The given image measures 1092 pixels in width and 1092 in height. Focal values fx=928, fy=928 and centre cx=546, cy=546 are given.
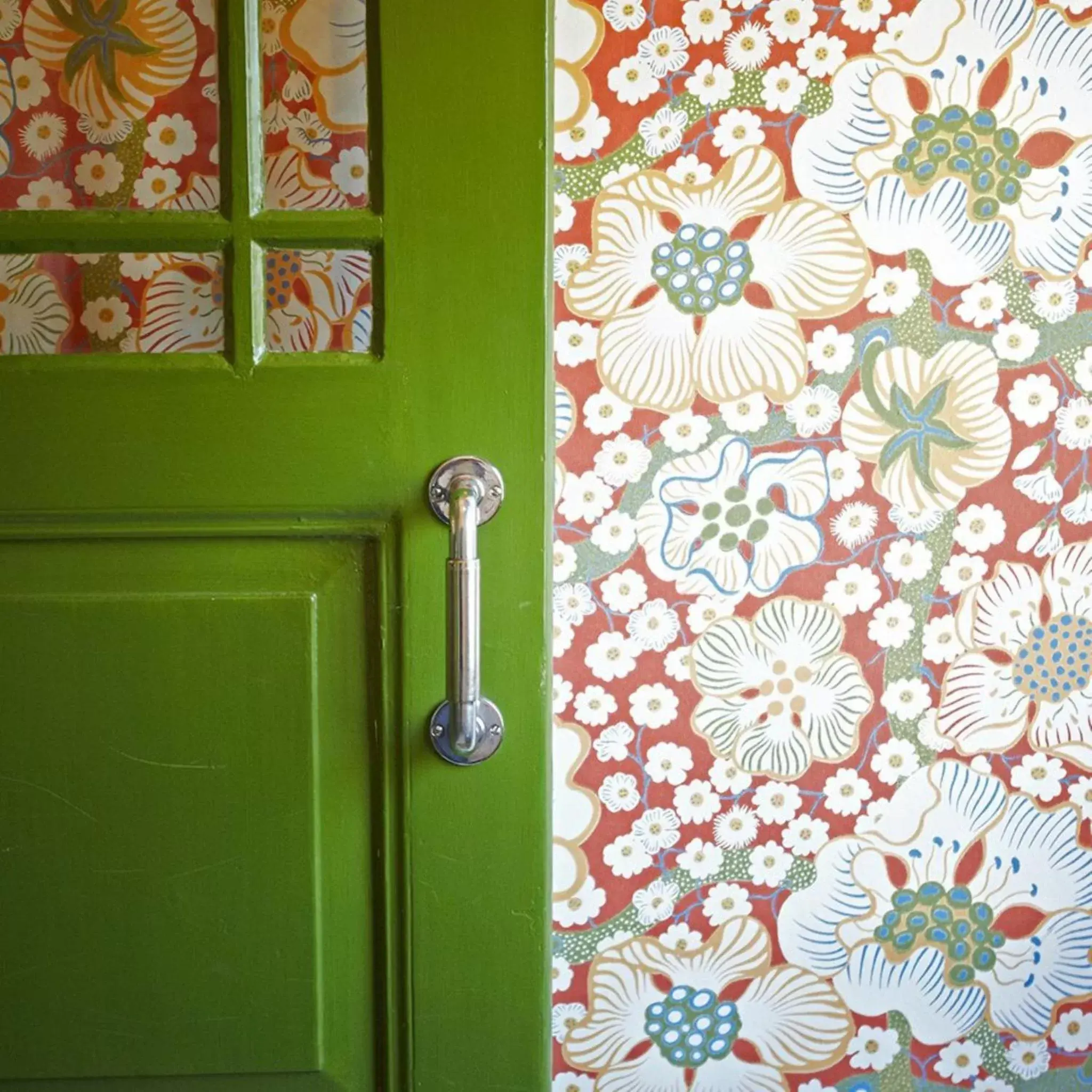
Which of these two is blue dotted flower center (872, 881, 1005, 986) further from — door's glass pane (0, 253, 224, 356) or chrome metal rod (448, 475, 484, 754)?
door's glass pane (0, 253, 224, 356)

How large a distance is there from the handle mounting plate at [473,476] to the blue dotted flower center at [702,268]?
410mm

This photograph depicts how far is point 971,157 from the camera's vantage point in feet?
3.28

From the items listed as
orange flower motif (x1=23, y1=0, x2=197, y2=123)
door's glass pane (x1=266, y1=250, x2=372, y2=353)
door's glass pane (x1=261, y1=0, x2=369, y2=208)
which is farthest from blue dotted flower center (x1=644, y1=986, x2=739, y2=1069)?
orange flower motif (x1=23, y1=0, x2=197, y2=123)

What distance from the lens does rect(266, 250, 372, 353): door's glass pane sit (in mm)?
839

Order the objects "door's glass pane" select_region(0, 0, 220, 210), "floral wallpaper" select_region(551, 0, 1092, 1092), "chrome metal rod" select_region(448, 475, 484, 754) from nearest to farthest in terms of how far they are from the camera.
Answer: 1. "chrome metal rod" select_region(448, 475, 484, 754)
2. "door's glass pane" select_region(0, 0, 220, 210)
3. "floral wallpaper" select_region(551, 0, 1092, 1092)

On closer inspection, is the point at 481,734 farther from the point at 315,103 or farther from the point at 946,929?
the point at 946,929

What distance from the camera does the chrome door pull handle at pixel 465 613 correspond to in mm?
651

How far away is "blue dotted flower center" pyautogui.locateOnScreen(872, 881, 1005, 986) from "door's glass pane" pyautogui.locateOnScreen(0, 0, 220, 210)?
1.04 m

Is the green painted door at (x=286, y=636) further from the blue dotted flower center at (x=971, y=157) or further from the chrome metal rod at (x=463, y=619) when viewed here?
the blue dotted flower center at (x=971, y=157)

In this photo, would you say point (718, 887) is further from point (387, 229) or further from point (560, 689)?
point (387, 229)

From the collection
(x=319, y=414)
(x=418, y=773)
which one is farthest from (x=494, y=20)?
(x=418, y=773)

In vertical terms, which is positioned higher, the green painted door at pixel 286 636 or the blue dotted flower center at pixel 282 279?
the blue dotted flower center at pixel 282 279

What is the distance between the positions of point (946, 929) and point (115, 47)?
1213 mm

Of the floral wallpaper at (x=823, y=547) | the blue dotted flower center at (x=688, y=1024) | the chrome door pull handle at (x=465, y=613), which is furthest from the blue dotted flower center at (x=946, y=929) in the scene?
the chrome door pull handle at (x=465, y=613)
